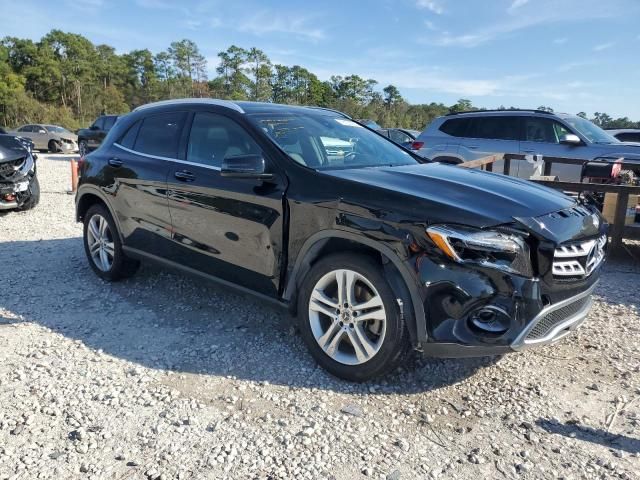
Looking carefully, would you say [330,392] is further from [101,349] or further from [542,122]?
[542,122]

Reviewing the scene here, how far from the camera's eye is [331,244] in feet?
10.5

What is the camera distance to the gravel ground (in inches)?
97.1

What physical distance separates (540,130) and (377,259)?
24.0ft

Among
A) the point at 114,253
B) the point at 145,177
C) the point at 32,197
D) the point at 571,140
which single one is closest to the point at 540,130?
the point at 571,140

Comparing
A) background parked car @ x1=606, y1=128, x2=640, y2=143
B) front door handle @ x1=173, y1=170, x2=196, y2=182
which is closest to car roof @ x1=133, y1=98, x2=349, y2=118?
front door handle @ x1=173, y1=170, x2=196, y2=182

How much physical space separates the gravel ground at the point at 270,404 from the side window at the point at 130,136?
153 cm

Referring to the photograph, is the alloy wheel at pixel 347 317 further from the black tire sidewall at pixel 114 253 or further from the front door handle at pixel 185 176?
the black tire sidewall at pixel 114 253

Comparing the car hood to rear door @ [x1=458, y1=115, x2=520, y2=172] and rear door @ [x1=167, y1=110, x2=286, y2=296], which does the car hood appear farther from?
rear door @ [x1=458, y1=115, x2=520, y2=172]

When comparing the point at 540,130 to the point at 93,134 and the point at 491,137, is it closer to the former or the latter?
the point at 491,137

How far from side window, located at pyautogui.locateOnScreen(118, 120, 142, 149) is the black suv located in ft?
0.94

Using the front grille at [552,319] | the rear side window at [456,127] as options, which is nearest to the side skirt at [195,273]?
the front grille at [552,319]

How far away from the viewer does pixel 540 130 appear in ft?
29.7

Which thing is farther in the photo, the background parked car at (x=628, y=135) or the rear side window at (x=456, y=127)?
the background parked car at (x=628, y=135)

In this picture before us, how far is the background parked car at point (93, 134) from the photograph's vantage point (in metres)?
20.7
